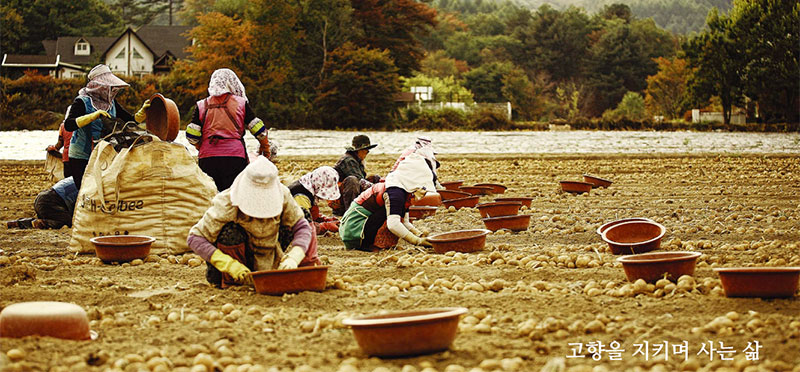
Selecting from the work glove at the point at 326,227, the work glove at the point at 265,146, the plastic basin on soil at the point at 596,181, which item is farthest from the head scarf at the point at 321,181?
the plastic basin on soil at the point at 596,181

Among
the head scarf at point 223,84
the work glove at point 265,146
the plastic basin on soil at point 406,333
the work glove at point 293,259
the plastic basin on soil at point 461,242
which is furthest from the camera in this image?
the work glove at point 265,146

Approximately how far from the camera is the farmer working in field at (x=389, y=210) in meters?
6.25

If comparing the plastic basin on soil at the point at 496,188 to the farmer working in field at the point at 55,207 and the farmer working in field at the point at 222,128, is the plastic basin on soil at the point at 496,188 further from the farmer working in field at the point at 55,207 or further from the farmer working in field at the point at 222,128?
the farmer working in field at the point at 55,207

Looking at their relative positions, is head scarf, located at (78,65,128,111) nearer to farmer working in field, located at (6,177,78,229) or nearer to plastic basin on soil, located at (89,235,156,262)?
farmer working in field, located at (6,177,78,229)

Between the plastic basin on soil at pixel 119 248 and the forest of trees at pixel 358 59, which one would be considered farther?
the forest of trees at pixel 358 59

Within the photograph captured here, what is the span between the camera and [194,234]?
4.57 metres

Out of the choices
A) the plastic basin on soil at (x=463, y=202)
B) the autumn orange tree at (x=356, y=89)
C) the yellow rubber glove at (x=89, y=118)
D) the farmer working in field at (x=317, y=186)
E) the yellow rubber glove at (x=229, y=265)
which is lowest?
the plastic basin on soil at (x=463, y=202)

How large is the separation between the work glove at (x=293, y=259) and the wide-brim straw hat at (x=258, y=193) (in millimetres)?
247

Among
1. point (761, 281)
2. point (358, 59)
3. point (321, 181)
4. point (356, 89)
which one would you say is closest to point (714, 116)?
point (356, 89)

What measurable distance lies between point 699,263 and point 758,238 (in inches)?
56.6

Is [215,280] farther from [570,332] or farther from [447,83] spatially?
[447,83]

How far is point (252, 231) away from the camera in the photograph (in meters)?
4.57

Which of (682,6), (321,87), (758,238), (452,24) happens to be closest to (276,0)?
(321,87)

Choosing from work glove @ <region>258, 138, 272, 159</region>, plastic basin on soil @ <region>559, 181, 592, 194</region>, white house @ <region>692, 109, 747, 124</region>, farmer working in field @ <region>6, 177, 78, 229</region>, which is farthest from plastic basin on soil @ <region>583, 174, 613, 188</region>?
white house @ <region>692, 109, 747, 124</region>
